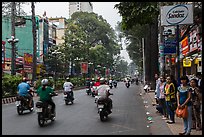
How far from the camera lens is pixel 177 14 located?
10.7m

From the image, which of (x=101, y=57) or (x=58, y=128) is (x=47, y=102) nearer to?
(x=58, y=128)

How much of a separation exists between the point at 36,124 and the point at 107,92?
9.36 ft

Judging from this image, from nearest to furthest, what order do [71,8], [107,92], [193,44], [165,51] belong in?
1. [107,92]
2. [165,51]
3. [193,44]
4. [71,8]

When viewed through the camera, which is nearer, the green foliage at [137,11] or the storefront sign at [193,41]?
the green foliage at [137,11]

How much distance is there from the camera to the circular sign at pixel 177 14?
10.5 meters

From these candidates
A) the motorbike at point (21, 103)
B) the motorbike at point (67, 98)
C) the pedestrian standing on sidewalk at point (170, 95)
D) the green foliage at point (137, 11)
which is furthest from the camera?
the motorbike at point (67, 98)

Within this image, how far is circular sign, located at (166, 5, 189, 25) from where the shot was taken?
1055 cm

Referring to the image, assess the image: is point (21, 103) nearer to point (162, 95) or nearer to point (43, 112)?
point (43, 112)

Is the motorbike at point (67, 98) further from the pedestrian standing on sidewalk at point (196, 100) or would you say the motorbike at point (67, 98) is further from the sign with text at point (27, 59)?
the sign with text at point (27, 59)

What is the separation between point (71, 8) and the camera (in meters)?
120

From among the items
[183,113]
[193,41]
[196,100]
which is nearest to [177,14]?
[196,100]

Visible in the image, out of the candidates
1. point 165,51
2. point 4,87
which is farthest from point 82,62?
point 165,51

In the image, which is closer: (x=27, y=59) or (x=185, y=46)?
(x=185, y=46)

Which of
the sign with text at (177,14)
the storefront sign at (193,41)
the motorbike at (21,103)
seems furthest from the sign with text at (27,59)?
the sign with text at (177,14)
